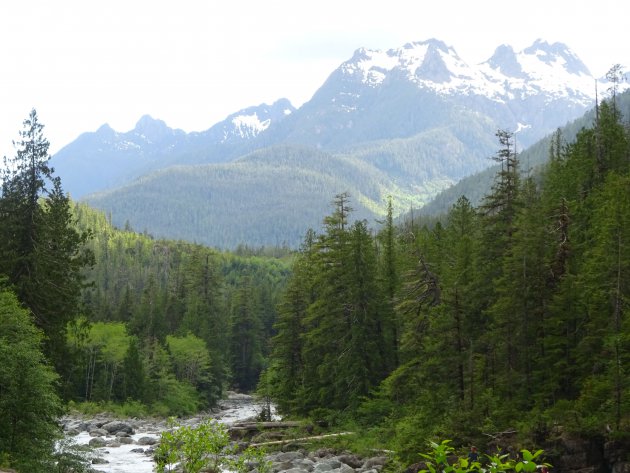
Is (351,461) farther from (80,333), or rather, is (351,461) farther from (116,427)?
(116,427)

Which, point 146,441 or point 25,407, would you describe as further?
point 146,441

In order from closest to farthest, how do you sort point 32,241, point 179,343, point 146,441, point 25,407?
1. point 25,407
2. point 32,241
3. point 146,441
4. point 179,343

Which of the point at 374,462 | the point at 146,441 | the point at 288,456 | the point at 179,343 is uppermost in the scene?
the point at 179,343

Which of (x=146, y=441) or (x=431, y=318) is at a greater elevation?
(x=431, y=318)

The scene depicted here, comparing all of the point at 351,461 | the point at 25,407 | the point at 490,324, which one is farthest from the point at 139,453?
the point at 490,324

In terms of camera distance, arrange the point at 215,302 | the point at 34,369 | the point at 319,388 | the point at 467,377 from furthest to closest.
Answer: the point at 215,302 < the point at 319,388 < the point at 467,377 < the point at 34,369

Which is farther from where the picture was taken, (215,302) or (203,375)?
(215,302)

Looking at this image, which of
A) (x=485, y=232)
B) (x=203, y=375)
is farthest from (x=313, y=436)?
(x=203, y=375)

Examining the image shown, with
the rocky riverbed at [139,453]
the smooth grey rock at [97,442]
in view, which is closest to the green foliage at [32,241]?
the rocky riverbed at [139,453]

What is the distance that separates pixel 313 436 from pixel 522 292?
19.1m

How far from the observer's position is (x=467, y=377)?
36.4 m

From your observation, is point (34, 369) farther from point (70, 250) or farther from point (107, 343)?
point (107, 343)

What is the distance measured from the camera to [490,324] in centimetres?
3706

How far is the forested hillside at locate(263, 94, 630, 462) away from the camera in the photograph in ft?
102
